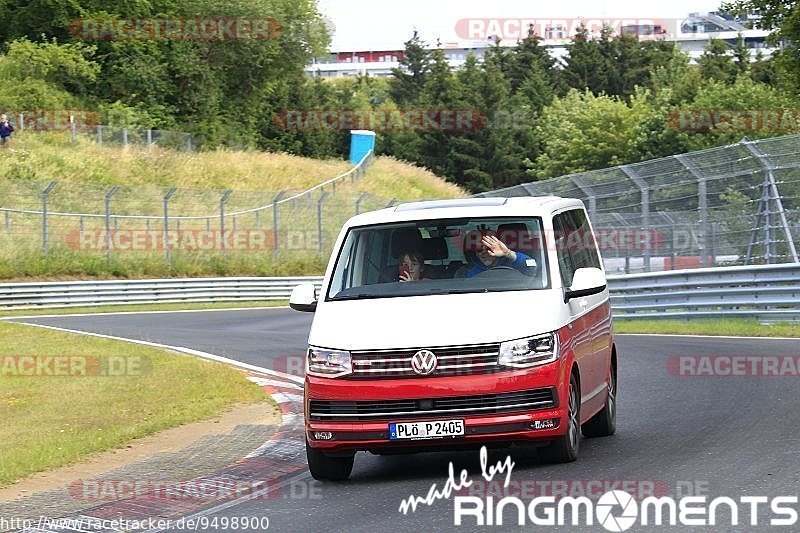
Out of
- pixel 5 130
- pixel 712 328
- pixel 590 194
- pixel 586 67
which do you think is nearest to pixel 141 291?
pixel 590 194

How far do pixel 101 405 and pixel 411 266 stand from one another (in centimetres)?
603

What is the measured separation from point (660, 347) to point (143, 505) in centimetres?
1219

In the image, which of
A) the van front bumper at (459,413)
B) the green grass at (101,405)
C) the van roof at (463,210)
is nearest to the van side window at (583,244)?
the van roof at (463,210)

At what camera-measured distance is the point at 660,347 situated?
19844 mm

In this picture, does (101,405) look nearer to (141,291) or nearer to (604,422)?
(604,422)

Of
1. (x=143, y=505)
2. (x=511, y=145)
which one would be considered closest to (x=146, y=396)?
(x=143, y=505)

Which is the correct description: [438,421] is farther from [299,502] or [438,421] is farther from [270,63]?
[270,63]

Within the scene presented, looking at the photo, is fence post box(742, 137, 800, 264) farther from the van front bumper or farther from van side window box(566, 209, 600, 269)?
the van front bumper

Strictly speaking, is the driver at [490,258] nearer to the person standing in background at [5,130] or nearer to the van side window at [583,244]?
the van side window at [583,244]

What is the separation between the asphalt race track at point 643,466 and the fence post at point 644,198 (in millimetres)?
11812

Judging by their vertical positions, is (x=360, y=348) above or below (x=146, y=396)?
above

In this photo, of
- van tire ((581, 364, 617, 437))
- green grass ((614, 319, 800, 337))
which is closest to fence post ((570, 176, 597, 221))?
green grass ((614, 319, 800, 337))

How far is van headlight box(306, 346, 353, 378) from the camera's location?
903 centimetres

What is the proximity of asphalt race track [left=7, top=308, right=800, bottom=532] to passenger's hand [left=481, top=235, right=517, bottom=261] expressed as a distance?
1.45m
